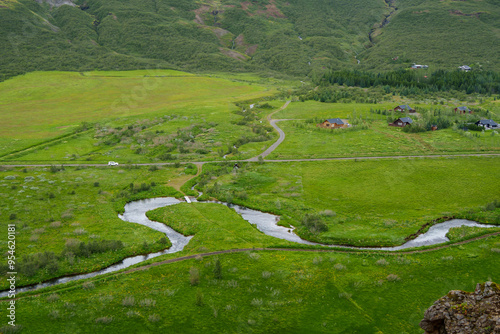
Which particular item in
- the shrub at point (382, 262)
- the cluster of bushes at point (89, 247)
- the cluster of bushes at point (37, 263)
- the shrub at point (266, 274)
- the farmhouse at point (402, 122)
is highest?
the farmhouse at point (402, 122)

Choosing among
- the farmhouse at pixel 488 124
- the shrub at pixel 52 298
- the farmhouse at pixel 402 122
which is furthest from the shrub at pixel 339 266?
the farmhouse at pixel 488 124

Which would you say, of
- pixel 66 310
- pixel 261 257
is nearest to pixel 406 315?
pixel 261 257

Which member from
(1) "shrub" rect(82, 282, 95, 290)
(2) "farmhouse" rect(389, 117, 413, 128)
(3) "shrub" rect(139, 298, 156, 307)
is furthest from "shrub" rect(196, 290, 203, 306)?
(2) "farmhouse" rect(389, 117, 413, 128)

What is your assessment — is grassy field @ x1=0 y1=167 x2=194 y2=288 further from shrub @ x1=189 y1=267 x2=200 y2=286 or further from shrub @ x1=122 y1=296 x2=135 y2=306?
shrub @ x1=189 y1=267 x2=200 y2=286

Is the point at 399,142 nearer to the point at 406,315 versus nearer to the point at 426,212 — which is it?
the point at 426,212

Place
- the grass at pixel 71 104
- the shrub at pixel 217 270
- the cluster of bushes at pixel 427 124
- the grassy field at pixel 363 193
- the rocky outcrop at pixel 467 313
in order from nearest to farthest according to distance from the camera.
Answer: the rocky outcrop at pixel 467 313 < the shrub at pixel 217 270 < the grassy field at pixel 363 193 < the cluster of bushes at pixel 427 124 < the grass at pixel 71 104

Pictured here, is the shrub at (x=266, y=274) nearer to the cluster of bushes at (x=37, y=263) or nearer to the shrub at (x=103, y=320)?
the shrub at (x=103, y=320)
